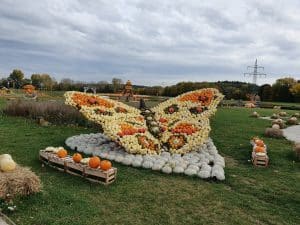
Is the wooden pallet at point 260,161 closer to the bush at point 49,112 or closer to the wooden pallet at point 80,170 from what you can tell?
the wooden pallet at point 80,170

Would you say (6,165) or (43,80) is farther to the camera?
(43,80)

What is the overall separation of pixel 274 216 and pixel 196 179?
2.23m

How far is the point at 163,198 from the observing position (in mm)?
6863

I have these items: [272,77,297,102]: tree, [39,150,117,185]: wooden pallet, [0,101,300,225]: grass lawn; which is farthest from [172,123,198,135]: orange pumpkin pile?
[272,77,297,102]: tree

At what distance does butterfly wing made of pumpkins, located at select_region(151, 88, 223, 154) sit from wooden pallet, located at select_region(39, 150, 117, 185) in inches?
122

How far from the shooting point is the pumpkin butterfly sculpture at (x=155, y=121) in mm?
9977

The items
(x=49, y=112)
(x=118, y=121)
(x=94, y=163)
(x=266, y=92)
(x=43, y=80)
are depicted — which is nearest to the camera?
(x=94, y=163)

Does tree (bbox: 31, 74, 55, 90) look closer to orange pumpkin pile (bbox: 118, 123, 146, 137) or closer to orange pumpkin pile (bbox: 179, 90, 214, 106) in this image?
orange pumpkin pile (bbox: 179, 90, 214, 106)

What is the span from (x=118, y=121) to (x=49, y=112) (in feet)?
21.5

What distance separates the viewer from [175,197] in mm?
6949

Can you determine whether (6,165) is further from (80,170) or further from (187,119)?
(187,119)

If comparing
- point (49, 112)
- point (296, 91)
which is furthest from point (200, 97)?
point (296, 91)

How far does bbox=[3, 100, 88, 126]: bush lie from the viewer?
1562cm

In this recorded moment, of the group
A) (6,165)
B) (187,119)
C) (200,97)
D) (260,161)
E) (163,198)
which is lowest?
(163,198)
